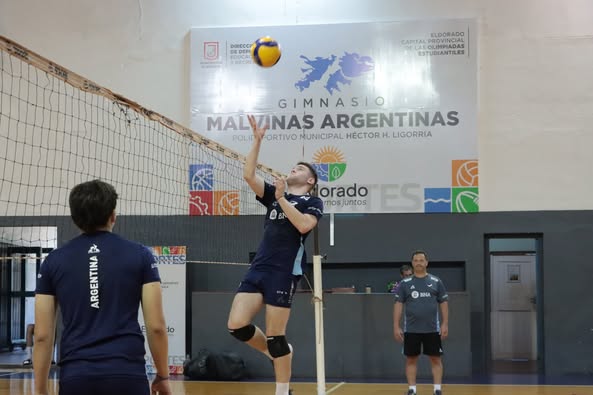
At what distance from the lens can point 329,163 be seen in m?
15.4

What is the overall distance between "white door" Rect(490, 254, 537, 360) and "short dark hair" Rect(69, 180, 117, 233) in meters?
15.5

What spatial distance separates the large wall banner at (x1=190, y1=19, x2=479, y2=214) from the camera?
15.2 meters

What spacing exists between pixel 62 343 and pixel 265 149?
1232 cm

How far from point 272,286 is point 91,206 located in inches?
121

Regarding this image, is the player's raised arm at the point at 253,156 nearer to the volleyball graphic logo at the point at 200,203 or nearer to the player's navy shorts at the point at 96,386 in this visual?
the player's navy shorts at the point at 96,386

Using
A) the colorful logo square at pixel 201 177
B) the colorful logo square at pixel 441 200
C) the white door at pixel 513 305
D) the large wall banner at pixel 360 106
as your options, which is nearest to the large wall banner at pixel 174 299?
the colorful logo square at pixel 201 177

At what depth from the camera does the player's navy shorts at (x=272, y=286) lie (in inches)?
253

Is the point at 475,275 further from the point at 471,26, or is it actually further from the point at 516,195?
the point at 471,26

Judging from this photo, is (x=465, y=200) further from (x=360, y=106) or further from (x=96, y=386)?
(x=96, y=386)

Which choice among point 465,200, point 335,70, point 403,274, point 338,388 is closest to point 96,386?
point 338,388

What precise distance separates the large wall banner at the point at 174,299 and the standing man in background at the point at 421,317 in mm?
4810

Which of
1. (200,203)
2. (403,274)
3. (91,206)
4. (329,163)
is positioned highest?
(329,163)

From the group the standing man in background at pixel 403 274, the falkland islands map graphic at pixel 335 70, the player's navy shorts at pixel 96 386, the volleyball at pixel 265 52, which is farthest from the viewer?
the falkland islands map graphic at pixel 335 70

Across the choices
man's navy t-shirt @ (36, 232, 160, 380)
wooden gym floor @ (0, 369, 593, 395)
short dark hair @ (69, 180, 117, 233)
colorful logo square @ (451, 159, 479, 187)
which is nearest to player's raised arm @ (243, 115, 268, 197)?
short dark hair @ (69, 180, 117, 233)
